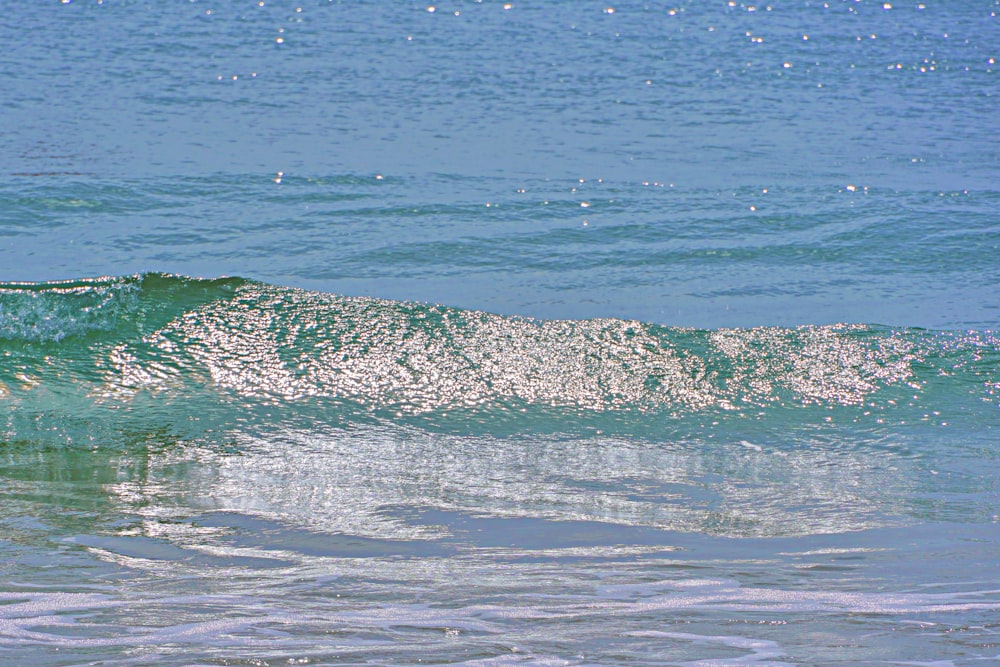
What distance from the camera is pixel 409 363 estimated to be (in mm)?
5875

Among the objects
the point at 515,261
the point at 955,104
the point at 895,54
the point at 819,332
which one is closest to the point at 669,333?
the point at 819,332

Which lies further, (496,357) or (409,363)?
(496,357)

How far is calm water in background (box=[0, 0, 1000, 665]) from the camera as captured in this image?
277 cm

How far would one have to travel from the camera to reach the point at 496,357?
19.7 ft

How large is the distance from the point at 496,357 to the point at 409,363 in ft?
1.50

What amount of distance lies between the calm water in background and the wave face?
0.03m

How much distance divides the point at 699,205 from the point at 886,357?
Answer: 3096 mm

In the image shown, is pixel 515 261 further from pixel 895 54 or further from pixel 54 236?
pixel 895 54

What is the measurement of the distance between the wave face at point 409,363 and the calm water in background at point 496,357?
3 cm

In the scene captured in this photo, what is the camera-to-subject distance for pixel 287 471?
437cm

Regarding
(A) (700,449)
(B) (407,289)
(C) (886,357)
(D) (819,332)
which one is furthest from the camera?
(B) (407,289)

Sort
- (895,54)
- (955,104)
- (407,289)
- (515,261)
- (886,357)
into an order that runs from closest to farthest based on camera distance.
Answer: (886,357) < (407,289) < (515,261) < (955,104) < (895,54)

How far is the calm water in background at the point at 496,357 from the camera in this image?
9.08 feet

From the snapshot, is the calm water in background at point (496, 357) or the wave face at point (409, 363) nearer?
the calm water in background at point (496, 357)
